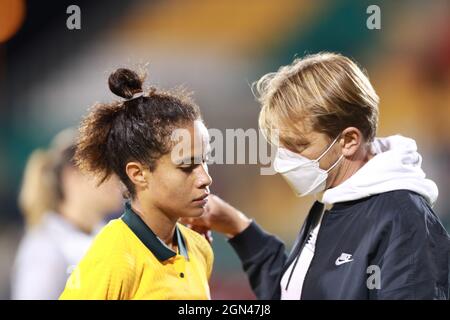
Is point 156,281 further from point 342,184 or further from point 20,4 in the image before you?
point 20,4

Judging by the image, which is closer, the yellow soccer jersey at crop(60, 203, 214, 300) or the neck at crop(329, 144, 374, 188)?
the yellow soccer jersey at crop(60, 203, 214, 300)

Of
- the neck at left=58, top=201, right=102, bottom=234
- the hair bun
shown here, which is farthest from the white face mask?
the neck at left=58, top=201, right=102, bottom=234

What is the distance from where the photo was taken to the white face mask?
1558 mm

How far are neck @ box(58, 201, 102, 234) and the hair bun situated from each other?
4.45 feet

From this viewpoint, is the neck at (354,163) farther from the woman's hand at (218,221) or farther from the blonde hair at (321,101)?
the woman's hand at (218,221)

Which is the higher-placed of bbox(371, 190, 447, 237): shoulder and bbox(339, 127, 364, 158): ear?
bbox(339, 127, 364, 158): ear

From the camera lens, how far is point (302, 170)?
1565 mm

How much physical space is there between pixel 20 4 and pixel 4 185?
32.0 inches

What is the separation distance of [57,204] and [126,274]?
1.53 metres

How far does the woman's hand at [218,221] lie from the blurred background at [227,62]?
726mm

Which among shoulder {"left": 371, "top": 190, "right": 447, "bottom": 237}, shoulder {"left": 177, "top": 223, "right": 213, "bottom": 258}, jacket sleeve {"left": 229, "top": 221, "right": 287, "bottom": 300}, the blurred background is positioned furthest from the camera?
the blurred background

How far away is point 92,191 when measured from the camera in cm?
271

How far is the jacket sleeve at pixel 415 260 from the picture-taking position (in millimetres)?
1329

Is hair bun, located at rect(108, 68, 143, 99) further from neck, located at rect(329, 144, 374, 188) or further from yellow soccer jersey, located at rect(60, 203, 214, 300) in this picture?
neck, located at rect(329, 144, 374, 188)
